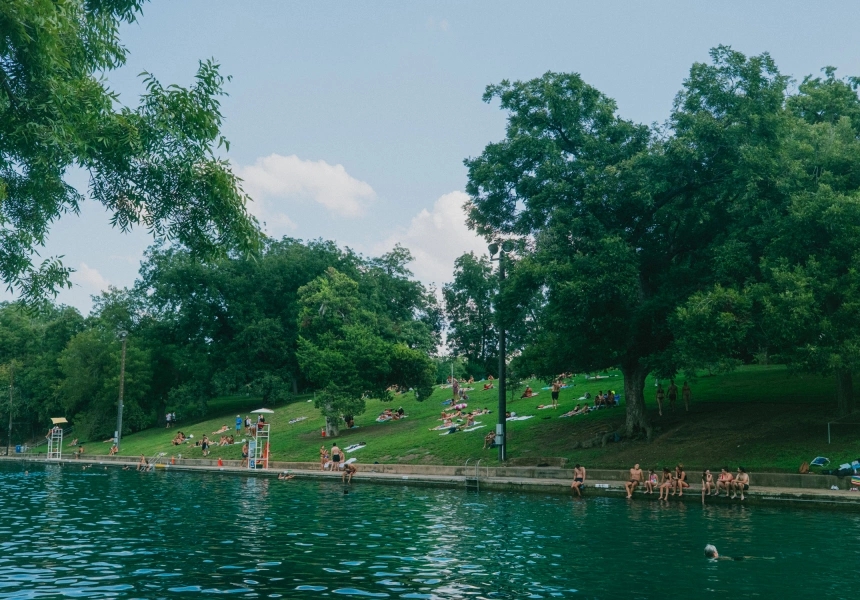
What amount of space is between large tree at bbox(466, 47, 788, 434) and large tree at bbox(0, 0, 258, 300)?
22.4 metres

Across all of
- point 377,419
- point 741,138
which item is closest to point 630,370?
point 741,138

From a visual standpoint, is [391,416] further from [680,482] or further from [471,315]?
[471,315]

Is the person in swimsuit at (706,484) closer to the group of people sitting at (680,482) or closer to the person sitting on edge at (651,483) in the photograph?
the group of people sitting at (680,482)

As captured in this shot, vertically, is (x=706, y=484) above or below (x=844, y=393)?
below

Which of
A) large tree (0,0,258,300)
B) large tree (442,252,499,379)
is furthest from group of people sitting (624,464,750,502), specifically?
large tree (442,252,499,379)

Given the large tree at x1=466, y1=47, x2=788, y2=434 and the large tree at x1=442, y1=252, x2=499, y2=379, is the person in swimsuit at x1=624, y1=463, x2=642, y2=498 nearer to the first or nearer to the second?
the large tree at x1=466, y1=47, x2=788, y2=434

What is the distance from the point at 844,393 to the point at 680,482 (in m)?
9.80

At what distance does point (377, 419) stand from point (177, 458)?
562 inches

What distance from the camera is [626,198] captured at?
119ft

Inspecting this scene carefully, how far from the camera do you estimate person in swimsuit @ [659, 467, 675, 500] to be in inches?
1154

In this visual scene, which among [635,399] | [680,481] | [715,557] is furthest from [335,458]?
[715,557]

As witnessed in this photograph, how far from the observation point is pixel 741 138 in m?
34.4

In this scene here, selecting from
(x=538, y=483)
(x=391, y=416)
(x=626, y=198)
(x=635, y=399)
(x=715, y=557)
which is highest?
(x=626, y=198)

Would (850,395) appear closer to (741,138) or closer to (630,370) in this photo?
(630,370)
